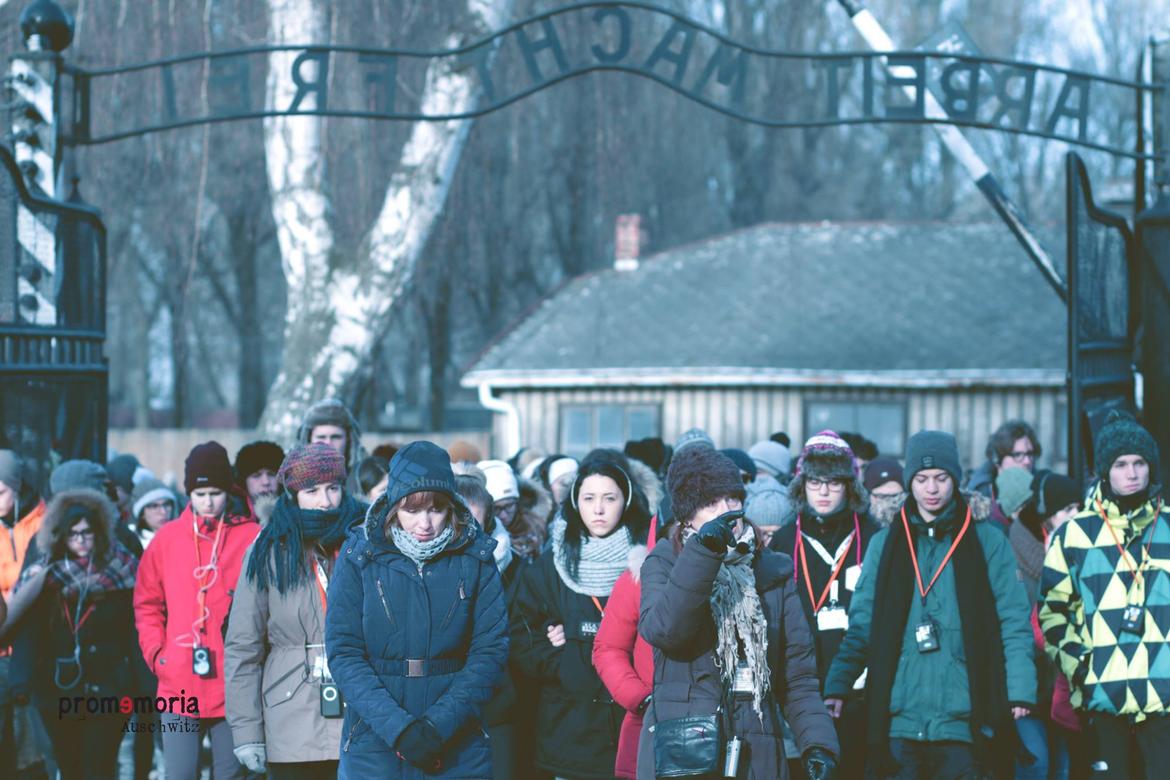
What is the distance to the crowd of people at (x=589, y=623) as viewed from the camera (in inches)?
195

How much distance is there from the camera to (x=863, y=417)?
20.0 m

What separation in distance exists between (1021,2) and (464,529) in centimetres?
3363

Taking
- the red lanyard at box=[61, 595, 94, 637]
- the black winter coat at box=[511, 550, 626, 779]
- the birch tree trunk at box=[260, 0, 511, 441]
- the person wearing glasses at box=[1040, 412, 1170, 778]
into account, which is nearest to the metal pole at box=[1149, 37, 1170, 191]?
the person wearing glasses at box=[1040, 412, 1170, 778]

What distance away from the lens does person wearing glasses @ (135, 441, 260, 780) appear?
654 centimetres

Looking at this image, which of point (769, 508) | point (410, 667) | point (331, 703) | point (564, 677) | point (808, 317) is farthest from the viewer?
point (808, 317)

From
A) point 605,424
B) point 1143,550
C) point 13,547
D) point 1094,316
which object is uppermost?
point 1094,316

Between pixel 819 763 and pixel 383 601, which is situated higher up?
pixel 383 601

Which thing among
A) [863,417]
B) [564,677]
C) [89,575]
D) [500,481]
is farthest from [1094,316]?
[863,417]

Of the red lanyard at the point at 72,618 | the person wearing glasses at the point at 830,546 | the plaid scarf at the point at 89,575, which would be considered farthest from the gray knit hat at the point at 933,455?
A: the red lanyard at the point at 72,618

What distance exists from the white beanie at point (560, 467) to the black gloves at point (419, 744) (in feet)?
14.2

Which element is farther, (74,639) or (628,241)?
(628,241)

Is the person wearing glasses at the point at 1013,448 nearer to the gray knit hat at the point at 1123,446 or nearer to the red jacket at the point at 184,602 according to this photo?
the gray knit hat at the point at 1123,446

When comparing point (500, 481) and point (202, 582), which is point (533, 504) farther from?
point (202, 582)

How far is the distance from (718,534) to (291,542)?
6.63 ft
